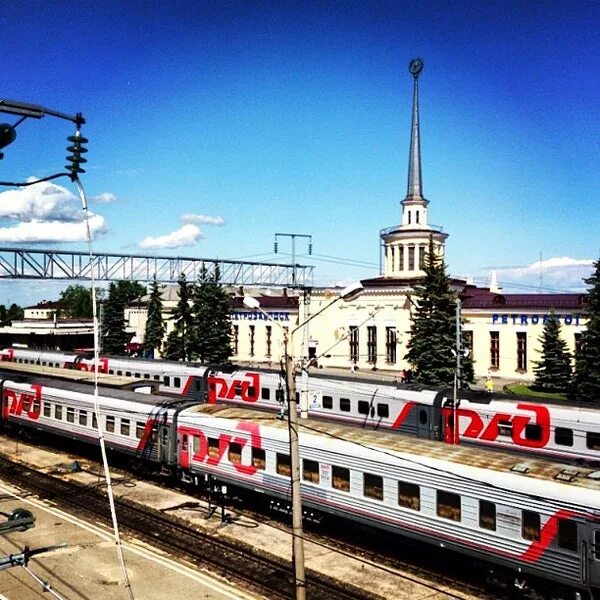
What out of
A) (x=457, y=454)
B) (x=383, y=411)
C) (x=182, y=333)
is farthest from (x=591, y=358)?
(x=182, y=333)

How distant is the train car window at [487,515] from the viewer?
14922mm

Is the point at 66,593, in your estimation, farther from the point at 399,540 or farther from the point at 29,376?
the point at 29,376

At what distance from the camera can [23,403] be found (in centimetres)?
3234

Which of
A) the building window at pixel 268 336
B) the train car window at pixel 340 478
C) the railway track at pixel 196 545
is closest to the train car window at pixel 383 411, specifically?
the train car window at pixel 340 478

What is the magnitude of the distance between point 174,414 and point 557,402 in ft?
42.4

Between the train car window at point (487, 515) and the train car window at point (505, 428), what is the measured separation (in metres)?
9.71

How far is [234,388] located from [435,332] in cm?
1421

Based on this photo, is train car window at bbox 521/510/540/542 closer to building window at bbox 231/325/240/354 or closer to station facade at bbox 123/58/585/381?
station facade at bbox 123/58/585/381

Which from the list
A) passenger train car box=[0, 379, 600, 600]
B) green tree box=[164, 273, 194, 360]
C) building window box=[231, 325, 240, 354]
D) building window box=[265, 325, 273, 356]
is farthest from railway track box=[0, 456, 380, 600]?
building window box=[231, 325, 240, 354]

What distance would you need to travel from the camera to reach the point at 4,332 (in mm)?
98188

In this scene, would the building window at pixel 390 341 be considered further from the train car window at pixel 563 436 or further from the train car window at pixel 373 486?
the train car window at pixel 373 486

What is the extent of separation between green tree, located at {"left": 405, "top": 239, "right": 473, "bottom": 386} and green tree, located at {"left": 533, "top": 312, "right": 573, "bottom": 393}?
25.7 feet

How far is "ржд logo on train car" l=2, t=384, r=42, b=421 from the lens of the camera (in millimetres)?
31219

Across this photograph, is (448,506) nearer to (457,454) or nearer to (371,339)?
(457,454)
